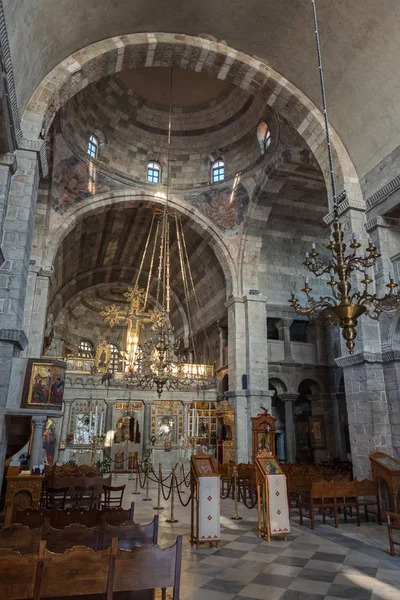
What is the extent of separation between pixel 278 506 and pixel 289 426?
11.5 meters

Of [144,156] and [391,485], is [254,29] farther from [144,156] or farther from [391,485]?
[391,485]

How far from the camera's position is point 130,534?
3.78 meters

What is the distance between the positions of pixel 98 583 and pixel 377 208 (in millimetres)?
9526

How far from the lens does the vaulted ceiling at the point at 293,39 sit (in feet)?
27.7

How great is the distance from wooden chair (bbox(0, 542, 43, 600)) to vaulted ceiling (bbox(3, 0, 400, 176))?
312 inches

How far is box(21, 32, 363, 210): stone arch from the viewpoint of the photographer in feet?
32.6

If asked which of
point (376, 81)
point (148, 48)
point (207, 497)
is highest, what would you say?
point (148, 48)

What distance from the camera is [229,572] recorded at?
4855 millimetres

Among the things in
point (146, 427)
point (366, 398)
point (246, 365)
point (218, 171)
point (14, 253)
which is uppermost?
point (218, 171)

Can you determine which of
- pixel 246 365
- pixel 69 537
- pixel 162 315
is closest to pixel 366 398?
pixel 69 537

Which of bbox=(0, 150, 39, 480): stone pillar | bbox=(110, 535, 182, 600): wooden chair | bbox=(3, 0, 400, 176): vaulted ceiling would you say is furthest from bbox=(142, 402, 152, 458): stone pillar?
bbox=(110, 535, 182, 600): wooden chair

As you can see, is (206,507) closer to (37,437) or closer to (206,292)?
(37,437)

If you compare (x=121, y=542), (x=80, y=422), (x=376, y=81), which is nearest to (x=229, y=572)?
(x=121, y=542)

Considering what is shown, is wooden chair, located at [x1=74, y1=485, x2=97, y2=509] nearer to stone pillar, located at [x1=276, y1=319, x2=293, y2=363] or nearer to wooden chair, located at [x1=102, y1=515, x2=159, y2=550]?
wooden chair, located at [x1=102, y1=515, x2=159, y2=550]
